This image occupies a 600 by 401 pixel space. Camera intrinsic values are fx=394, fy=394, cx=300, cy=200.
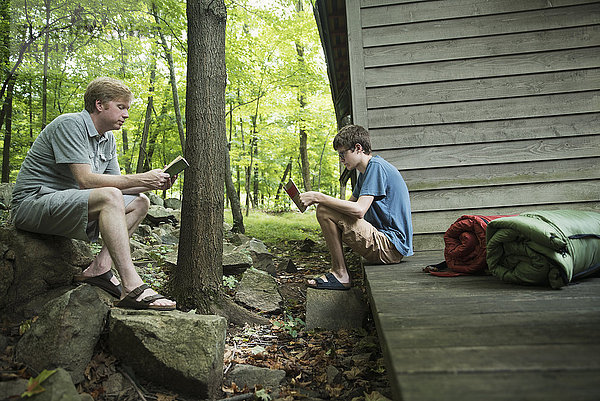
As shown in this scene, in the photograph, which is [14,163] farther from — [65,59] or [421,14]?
[421,14]

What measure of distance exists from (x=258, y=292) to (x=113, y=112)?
2140mm

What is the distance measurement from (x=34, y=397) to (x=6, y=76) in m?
11.1

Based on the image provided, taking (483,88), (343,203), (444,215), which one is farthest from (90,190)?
(483,88)

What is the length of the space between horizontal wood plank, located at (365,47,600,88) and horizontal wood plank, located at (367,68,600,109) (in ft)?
0.18

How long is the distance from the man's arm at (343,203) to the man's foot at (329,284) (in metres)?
0.64

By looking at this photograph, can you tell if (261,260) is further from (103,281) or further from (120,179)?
(120,179)

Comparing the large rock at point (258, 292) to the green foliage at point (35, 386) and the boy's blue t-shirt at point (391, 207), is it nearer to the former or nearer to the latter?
the boy's blue t-shirt at point (391, 207)

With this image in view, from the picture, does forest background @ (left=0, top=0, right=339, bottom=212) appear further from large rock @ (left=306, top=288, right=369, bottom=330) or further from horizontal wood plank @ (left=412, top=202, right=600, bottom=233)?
large rock @ (left=306, top=288, right=369, bottom=330)

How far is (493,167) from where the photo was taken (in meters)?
4.39

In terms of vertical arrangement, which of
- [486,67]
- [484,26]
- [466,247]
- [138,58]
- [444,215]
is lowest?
[466,247]

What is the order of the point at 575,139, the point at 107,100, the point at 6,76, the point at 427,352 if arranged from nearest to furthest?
the point at 427,352 < the point at 107,100 < the point at 575,139 < the point at 6,76

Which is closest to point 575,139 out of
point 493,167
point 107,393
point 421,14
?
point 493,167

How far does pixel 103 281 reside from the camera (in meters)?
3.10

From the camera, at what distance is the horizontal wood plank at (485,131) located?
433 centimetres
